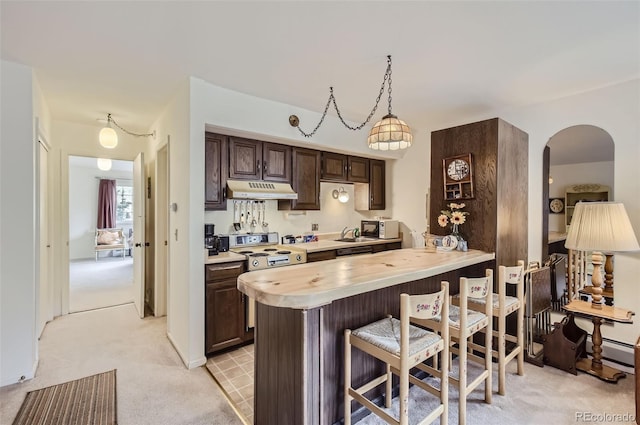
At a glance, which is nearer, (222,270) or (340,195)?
(222,270)

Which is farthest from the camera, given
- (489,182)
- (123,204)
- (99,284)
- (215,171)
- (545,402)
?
(123,204)

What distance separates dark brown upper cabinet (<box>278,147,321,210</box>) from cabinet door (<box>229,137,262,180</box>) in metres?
0.49

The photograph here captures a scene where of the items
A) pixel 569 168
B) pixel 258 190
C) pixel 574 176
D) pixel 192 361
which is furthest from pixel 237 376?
pixel 569 168

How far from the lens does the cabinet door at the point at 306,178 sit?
3.80 metres

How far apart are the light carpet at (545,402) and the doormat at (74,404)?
1812 millimetres

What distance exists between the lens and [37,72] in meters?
2.57

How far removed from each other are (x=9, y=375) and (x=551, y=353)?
4.54 m

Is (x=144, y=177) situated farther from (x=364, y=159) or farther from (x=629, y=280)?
(x=629, y=280)

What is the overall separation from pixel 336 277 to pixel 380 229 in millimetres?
2815

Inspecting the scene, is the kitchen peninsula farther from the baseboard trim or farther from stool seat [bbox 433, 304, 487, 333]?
the baseboard trim

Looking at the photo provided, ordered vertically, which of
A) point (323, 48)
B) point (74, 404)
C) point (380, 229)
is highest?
point (323, 48)

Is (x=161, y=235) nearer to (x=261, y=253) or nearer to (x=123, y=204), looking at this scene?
(x=261, y=253)

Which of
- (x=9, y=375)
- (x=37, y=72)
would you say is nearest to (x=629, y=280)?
(x=9, y=375)

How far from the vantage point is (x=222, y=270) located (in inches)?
113
